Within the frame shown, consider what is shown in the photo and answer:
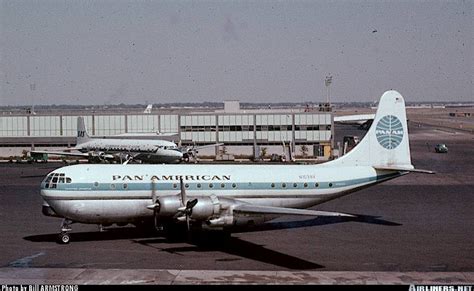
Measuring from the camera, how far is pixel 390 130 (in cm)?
3462

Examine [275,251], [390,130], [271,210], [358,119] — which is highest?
[358,119]

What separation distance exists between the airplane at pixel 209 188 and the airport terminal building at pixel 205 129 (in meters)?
52.5

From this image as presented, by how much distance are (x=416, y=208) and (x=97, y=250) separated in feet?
73.2

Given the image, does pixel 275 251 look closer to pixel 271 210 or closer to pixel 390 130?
pixel 271 210

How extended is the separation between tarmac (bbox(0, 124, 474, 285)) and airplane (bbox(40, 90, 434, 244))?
49.7 inches

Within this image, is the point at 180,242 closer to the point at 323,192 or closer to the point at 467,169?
the point at 323,192

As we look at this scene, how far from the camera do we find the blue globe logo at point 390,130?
34438mm

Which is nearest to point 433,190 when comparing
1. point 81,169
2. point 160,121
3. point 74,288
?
point 81,169

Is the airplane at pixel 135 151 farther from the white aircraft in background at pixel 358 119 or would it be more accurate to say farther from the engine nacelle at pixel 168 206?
the white aircraft in background at pixel 358 119

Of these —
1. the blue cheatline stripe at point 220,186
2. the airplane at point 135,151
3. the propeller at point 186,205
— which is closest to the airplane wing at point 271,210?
the propeller at point 186,205

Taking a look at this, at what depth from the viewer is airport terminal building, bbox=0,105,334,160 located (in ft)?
292

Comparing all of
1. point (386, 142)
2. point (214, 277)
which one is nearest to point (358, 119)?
point (386, 142)

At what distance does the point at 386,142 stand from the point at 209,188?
10.8 metres

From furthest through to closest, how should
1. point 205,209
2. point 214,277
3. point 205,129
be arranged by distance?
1. point 205,129
2. point 205,209
3. point 214,277
